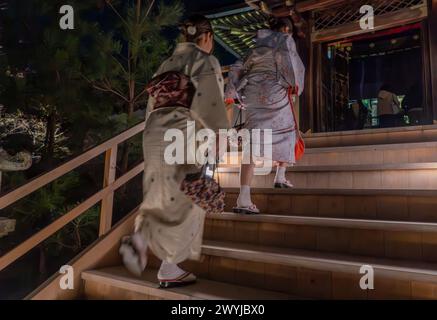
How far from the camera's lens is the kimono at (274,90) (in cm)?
301

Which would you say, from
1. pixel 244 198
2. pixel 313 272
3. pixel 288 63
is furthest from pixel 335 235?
pixel 288 63

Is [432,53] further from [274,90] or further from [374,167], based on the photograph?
[274,90]

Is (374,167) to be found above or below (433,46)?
below

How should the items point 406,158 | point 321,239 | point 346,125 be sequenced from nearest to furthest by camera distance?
1. point 321,239
2. point 406,158
3. point 346,125

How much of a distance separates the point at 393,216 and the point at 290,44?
66.1 inches

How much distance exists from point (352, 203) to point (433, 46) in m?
4.25

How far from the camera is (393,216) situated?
7.75 feet

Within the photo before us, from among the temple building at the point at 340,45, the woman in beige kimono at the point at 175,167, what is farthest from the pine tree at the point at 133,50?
the woman in beige kimono at the point at 175,167

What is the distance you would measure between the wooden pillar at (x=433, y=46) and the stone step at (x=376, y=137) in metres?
1.28

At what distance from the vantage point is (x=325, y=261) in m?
1.92

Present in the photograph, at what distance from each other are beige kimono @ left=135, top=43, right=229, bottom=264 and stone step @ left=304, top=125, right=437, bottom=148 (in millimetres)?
3286

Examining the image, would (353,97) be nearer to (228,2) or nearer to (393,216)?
(228,2)
